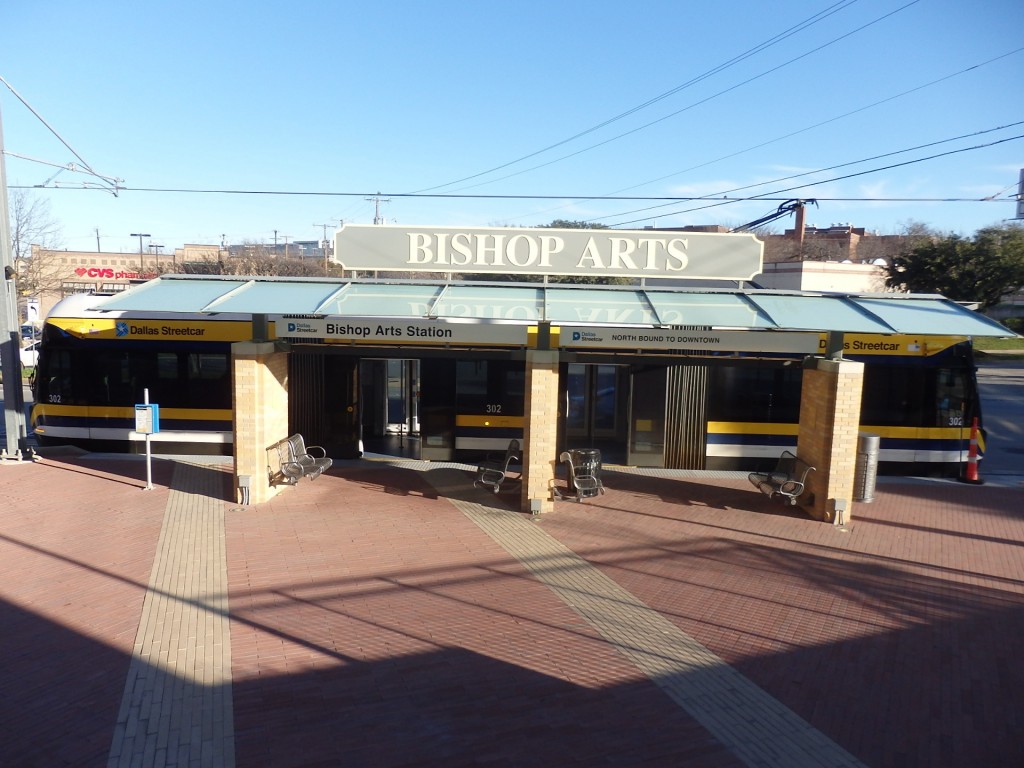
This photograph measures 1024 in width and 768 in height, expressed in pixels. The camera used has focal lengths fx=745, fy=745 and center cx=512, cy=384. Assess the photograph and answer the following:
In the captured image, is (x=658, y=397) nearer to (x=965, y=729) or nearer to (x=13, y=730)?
(x=965, y=729)

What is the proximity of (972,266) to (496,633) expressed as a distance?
3629cm

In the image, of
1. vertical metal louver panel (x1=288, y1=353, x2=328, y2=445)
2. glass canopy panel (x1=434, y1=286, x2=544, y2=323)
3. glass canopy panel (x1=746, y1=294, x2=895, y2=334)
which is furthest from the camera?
vertical metal louver panel (x1=288, y1=353, x2=328, y2=445)

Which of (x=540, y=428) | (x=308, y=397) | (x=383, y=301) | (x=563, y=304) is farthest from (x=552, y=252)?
(x=308, y=397)

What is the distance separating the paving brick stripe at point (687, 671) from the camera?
5.31 metres

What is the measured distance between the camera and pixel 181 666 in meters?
6.27

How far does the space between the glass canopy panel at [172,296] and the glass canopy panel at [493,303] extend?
3523 millimetres

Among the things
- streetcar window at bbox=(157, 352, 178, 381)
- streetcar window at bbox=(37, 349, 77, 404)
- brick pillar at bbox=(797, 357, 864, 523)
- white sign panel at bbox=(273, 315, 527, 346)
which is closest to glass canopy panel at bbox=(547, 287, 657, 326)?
Answer: white sign panel at bbox=(273, 315, 527, 346)

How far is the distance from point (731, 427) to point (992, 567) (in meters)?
5.37

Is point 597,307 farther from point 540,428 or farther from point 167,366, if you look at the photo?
point 167,366

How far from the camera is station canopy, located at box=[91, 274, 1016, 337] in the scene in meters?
10.8

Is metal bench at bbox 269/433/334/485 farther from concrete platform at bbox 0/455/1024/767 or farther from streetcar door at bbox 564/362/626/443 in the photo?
streetcar door at bbox 564/362/626/443

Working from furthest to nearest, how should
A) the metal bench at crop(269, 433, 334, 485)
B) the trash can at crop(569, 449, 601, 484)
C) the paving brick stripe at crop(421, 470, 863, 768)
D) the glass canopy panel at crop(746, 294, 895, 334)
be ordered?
1. the trash can at crop(569, 449, 601, 484)
2. the metal bench at crop(269, 433, 334, 485)
3. the glass canopy panel at crop(746, 294, 895, 334)
4. the paving brick stripe at crop(421, 470, 863, 768)

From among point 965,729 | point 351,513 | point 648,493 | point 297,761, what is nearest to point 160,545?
point 351,513

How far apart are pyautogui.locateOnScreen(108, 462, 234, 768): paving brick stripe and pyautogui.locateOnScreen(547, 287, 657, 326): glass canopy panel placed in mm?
5670
